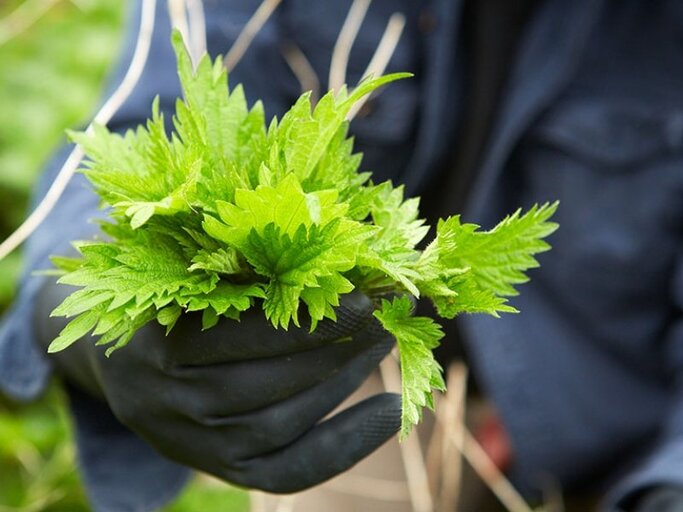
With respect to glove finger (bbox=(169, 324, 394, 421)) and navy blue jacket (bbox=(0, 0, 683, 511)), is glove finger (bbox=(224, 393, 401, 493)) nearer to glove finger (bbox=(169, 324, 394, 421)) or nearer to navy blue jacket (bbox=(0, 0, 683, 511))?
glove finger (bbox=(169, 324, 394, 421))

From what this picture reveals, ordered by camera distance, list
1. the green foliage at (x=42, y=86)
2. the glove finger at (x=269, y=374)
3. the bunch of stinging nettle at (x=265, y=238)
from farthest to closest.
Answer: the green foliage at (x=42, y=86)
the glove finger at (x=269, y=374)
the bunch of stinging nettle at (x=265, y=238)

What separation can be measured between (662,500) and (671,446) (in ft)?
0.27

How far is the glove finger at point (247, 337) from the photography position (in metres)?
0.46

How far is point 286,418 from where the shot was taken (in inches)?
21.0

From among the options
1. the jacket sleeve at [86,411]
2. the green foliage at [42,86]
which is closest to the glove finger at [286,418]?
the jacket sleeve at [86,411]

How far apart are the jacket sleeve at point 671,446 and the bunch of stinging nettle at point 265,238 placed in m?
0.48

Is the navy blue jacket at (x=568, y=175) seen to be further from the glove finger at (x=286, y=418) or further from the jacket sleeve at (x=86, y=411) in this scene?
the glove finger at (x=286, y=418)

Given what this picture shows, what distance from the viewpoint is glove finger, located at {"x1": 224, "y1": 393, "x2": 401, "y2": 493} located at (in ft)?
1.73

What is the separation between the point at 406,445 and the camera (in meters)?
1.02

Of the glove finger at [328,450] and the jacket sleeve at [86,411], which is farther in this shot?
the jacket sleeve at [86,411]

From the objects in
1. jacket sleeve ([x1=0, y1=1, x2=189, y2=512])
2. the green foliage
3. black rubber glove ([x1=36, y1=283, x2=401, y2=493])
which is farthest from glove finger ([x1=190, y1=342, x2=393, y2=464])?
the green foliage

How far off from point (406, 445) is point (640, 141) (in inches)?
19.2

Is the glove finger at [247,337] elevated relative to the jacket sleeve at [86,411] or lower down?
elevated

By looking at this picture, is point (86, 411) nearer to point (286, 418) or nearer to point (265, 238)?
point (286, 418)
